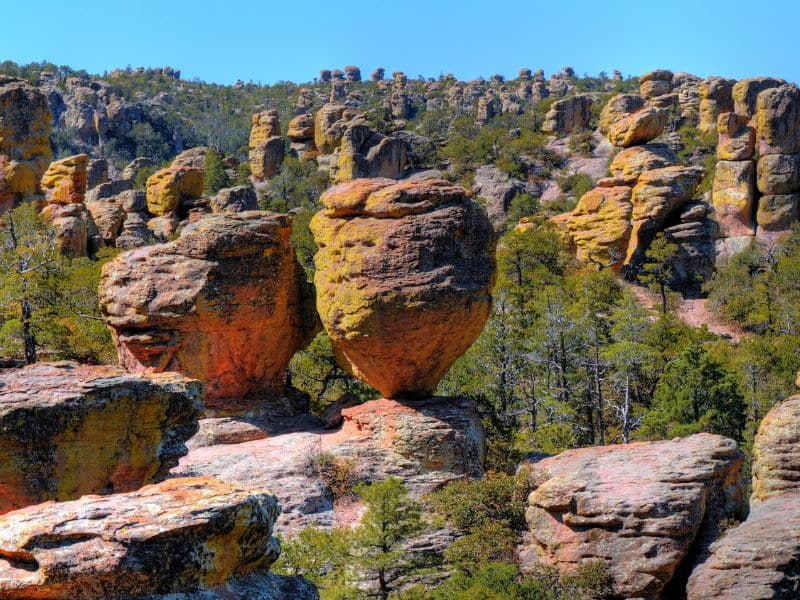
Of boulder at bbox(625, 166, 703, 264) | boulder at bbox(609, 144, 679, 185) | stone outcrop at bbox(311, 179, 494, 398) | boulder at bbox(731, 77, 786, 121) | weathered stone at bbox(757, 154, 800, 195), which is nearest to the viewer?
stone outcrop at bbox(311, 179, 494, 398)

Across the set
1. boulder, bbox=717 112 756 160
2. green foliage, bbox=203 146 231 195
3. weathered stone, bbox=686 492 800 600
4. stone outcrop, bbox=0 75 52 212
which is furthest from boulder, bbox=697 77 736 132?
weathered stone, bbox=686 492 800 600

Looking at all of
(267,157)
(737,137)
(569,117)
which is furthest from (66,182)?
(569,117)

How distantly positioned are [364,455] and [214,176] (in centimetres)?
5114

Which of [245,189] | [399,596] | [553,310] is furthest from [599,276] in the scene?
[245,189]

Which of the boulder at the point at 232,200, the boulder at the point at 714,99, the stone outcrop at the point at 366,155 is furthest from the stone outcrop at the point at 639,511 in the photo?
the boulder at the point at 714,99

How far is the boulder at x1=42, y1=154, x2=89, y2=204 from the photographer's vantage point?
42375 millimetres

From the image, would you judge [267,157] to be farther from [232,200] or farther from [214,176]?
[232,200]

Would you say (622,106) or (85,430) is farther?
(622,106)

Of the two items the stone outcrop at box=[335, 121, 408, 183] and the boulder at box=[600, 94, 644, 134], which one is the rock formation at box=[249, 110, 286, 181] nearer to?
the stone outcrop at box=[335, 121, 408, 183]

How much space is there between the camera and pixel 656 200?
40125 mm

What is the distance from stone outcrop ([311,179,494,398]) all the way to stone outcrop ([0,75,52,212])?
2469 cm

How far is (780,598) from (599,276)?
2216 centimetres

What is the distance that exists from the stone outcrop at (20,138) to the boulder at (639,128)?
2799 cm

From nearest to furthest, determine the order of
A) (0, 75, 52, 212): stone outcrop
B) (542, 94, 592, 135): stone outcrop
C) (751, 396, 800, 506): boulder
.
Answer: (751, 396, 800, 506): boulder
(0, 75, 52, 212): stone outcrop
(542, 94, 592, 135): stone outcrop
